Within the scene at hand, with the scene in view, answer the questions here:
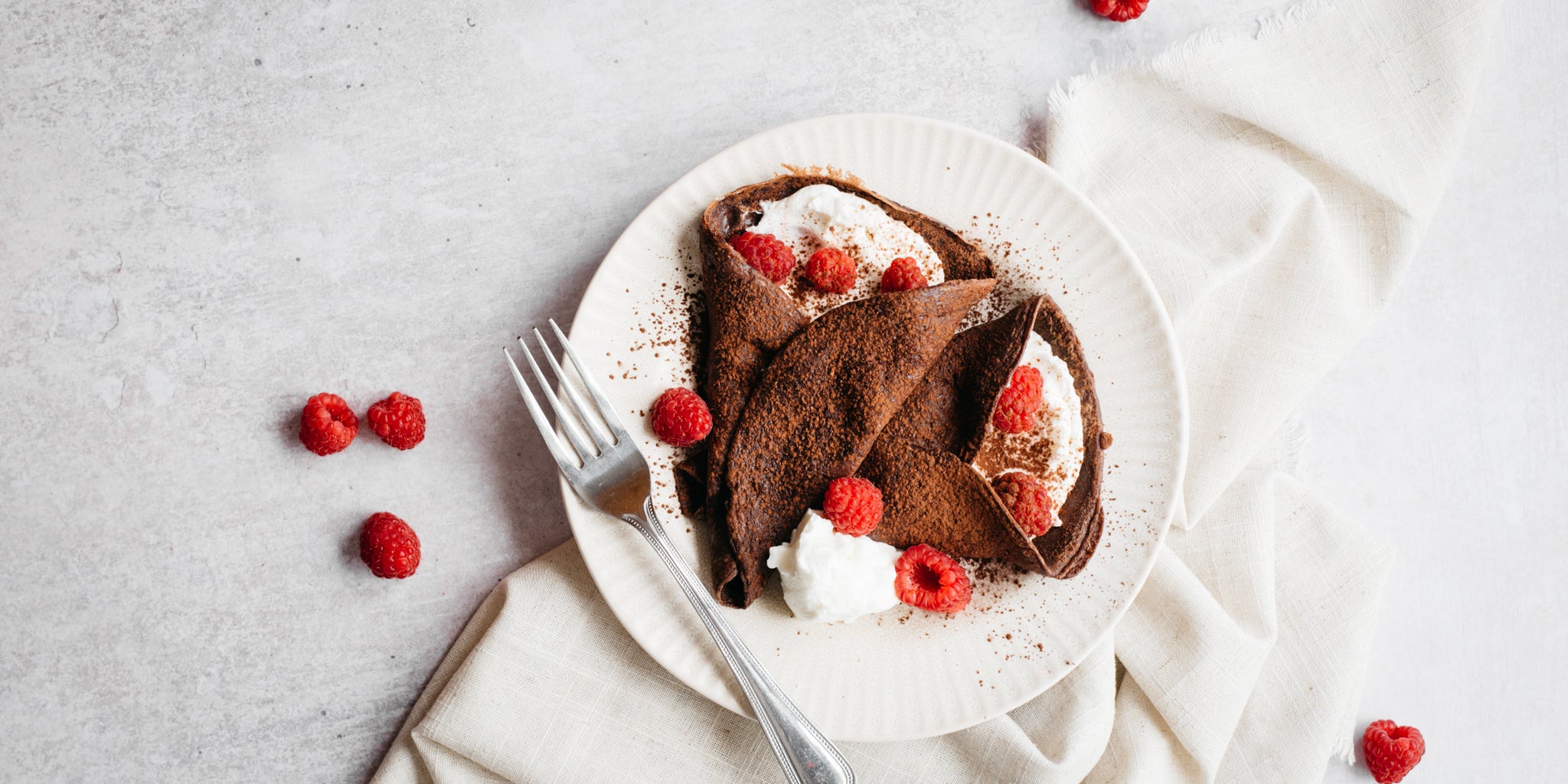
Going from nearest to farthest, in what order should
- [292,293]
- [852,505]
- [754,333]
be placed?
1. [852,505]
2. [754,333]
3. [292,293]

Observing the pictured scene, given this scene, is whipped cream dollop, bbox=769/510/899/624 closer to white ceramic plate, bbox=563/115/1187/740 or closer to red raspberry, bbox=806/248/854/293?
white ceramic plate, bbox=563/115/1187/740

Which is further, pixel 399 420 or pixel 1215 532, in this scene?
pixel 1215 532

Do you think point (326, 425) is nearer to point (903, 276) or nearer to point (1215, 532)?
point (903, 276)

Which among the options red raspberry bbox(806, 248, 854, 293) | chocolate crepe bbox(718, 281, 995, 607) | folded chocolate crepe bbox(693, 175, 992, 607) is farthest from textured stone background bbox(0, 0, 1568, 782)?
chocolate crepe bbox(718, 281, 995, 607)

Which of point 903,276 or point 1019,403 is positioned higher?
point 903,276

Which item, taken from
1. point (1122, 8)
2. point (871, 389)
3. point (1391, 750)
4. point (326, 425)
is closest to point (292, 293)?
point (326, 425)

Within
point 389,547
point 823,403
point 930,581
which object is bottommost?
point 389,547

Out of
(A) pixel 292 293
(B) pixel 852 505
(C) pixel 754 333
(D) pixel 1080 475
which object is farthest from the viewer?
(A) pixel 292 293

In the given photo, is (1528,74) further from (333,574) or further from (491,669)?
(333,574)
